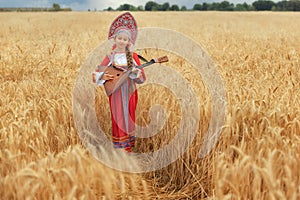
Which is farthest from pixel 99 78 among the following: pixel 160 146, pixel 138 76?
pixel 160 146

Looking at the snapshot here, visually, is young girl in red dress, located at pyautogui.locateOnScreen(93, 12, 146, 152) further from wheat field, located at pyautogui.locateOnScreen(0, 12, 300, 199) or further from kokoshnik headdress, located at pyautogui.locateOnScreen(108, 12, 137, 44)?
wheat field, located at pyautogui.locateOnScreen(0, 12, 300, 199)

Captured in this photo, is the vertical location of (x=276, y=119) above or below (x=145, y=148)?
above

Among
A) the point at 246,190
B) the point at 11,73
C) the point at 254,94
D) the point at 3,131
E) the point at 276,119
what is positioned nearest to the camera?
the point at 246,190

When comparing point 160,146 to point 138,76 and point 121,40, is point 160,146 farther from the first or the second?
point 121,40

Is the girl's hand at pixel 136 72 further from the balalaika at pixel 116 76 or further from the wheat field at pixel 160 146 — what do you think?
the wheat field at pixel 160 146

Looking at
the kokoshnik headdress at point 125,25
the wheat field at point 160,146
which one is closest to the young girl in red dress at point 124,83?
the kokoshnik headdress at point 125,25

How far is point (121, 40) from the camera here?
2707 mm

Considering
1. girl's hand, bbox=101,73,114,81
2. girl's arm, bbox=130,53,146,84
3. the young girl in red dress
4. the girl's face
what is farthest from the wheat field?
the girl's face

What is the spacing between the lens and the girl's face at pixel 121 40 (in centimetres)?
271

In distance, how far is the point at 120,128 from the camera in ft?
8.87

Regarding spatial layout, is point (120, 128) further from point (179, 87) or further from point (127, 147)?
point (179, 87)

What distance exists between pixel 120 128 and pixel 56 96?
102cm

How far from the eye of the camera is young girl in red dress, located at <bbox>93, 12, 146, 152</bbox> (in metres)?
2.69

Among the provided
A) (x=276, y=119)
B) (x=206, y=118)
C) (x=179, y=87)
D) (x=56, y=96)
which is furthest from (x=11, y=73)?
(x=276, y=119)
